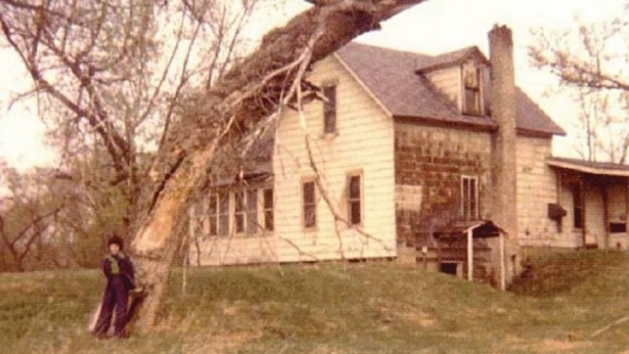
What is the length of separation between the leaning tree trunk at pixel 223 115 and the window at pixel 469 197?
58.6 feet

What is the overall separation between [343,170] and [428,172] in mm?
2514

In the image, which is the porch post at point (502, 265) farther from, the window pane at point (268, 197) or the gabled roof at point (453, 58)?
the window pane at point (268, 197)

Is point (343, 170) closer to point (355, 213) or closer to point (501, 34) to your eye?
point (355, 213)

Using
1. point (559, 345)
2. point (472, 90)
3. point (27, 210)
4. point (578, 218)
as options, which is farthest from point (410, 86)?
point (27, 210)

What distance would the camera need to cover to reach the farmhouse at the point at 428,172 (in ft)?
96.3

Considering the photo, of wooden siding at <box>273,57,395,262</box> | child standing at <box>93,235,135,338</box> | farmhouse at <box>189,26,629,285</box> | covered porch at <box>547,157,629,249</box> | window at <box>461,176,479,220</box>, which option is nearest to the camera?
child standing at <box>93,235,135,338</box>

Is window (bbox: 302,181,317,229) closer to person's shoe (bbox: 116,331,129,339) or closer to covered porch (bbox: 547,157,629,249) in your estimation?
covered porch (bbox: 547,157,629,249)

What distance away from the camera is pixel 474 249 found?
30.2m

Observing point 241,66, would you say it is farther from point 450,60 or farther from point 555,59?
point 555,59

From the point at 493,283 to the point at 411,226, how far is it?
114 inches

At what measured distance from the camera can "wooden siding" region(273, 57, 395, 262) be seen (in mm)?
29234

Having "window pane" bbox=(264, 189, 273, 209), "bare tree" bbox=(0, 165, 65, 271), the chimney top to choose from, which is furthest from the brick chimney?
"bare tree" bbox=(0, 165, 65, 271)

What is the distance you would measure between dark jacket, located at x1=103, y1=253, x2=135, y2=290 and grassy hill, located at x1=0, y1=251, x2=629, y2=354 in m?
0.79

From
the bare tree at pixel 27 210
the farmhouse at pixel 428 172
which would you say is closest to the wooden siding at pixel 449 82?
the farmhouse at pixel 428 172
